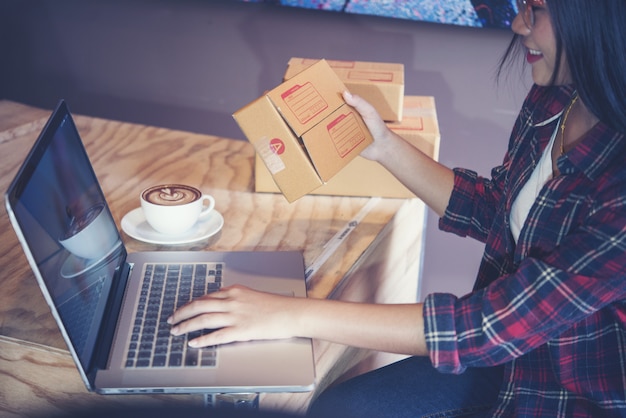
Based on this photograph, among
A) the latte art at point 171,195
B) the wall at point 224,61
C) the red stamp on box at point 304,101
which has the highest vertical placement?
the red stamp on box at point 304,101

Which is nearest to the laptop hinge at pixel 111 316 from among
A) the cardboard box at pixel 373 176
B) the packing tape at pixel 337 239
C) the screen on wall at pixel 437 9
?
the packing tape at pixel 337 239

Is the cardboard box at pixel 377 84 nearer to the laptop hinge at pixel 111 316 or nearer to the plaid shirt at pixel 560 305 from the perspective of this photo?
the plaid shirt at pixel 560 305

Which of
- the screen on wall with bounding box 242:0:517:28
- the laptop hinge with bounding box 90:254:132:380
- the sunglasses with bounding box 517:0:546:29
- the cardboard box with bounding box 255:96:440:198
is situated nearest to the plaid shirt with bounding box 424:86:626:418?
the sunglasses with bounding box 517:0:546:29

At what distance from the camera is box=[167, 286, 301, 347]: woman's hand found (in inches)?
34.9

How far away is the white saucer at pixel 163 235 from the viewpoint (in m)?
1.14

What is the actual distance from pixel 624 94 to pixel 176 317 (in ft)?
2.10

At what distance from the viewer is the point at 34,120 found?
1.55 m

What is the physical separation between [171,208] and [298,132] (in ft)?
0.78

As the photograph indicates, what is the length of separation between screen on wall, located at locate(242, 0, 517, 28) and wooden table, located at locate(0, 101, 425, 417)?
19.3 inches

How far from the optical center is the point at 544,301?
2.86 ft

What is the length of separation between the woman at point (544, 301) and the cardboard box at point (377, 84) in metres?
0.30

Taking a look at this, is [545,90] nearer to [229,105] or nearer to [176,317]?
[176,317]

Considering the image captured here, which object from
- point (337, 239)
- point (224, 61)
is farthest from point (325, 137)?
point (224, 61)

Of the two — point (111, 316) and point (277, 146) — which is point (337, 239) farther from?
point (111, 316)
